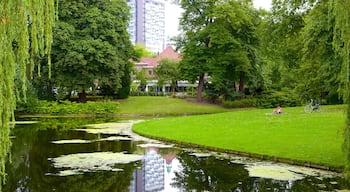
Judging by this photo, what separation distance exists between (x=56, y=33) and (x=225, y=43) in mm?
16128

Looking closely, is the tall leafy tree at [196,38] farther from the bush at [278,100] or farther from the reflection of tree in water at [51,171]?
the reflection of tree in water at [51,171]

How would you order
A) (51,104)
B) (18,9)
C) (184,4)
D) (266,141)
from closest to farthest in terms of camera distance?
(18,9) → (266,141) → (51,104) → (184,4)

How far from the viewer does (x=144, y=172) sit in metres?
11.2

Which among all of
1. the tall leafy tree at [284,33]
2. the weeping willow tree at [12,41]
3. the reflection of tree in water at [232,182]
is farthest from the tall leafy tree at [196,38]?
the weeping willow tree at [12,41]

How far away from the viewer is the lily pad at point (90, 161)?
11320mm

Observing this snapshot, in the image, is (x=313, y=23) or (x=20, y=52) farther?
(x=313, y=23)

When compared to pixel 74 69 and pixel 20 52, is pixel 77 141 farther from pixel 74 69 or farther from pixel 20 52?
pixel 74 69

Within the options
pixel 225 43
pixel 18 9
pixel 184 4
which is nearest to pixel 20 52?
pixel 18 9

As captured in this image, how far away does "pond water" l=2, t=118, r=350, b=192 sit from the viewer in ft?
31.2

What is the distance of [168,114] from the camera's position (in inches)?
1452

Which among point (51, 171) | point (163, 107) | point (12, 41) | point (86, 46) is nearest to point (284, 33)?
point (163, 107)

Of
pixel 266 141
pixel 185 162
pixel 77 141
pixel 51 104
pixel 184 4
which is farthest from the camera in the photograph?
pixel 184 4

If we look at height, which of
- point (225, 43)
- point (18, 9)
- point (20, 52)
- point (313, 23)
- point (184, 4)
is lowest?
point (20, 52)

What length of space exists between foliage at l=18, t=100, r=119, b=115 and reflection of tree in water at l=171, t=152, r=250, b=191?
23595mm
